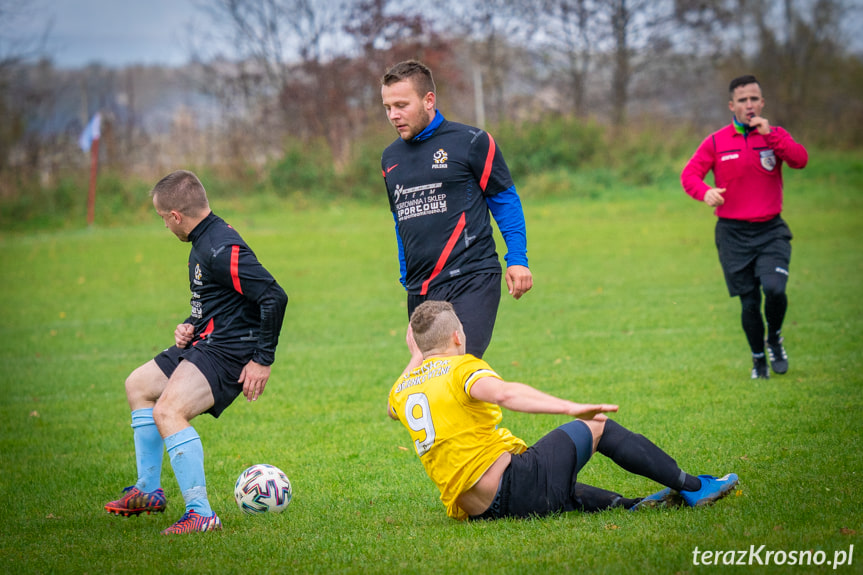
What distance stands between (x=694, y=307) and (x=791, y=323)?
6.35 feet

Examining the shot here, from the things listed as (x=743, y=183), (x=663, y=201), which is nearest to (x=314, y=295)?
(x=743, y=183)

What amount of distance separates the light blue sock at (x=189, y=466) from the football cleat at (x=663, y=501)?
2.50 m

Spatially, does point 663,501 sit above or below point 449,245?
below

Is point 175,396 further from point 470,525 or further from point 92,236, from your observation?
point 92,236

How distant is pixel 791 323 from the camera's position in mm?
11625

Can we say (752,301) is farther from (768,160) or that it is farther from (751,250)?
(768,160)

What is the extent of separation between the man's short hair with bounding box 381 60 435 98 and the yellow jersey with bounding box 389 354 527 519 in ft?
5.99

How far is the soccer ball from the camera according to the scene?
17.8ft

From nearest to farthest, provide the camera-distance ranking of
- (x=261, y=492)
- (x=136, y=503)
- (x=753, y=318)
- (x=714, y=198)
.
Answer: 1. (x=136, y=503)
2. (x=261, y=492)
3. (x=714, y=198)
4. (x=753, y=318)

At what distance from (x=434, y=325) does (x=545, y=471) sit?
1.00m

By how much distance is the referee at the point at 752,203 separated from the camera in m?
8.25

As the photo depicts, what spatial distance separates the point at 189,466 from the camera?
197 inches

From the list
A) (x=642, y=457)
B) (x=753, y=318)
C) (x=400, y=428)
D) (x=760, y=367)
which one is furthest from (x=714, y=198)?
(x=642, y=457)

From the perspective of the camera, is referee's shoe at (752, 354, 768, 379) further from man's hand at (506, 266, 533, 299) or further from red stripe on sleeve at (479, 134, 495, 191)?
red stripe on sleeve at (479, 134, 495, 191)
